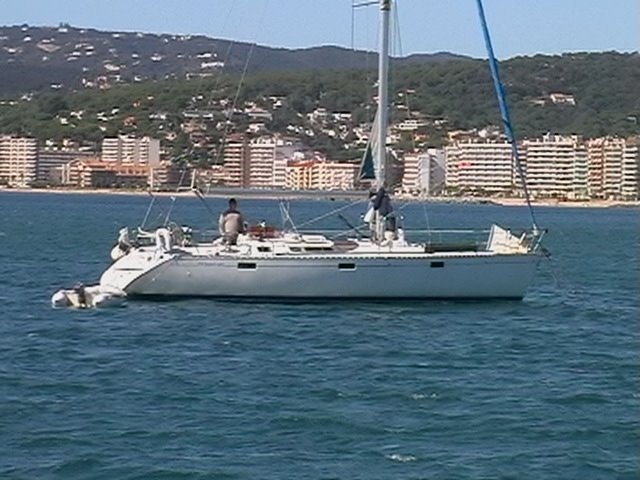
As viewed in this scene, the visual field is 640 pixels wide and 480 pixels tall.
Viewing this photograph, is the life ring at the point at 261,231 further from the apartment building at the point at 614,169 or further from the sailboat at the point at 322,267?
the apartment building at the point at 614,169

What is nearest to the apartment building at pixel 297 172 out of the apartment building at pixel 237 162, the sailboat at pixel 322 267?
the apartment building at pixel 237 162

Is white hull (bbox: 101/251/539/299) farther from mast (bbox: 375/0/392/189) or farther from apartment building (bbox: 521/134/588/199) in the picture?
apartment building (bbox: 521/134/588/199)

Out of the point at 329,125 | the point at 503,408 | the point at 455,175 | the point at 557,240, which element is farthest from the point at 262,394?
the point at 329,125

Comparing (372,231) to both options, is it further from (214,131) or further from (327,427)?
(214,131)

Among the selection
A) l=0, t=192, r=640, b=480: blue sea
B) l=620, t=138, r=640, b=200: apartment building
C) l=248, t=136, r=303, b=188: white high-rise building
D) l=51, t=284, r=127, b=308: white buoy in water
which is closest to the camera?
l=0, t=192, r=640, b=480: blue sea

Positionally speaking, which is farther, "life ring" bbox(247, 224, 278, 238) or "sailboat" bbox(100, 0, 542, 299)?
"life ring" bbox(247, 224, 278, 238)

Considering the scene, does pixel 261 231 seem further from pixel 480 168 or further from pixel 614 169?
pixel 614 169

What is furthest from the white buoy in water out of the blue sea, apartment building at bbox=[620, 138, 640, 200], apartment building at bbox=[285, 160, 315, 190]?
apartment building at bbox=[620, 138, 640, 200]

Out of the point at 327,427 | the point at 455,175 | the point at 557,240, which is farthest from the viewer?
the point at 455,175

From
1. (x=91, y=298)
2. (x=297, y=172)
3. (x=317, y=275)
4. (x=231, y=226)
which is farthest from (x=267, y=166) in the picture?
(x=317, y=275)

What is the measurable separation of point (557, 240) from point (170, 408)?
51179 millimetres

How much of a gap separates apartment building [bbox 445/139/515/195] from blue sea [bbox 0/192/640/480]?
143273 mm

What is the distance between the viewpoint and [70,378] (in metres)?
19.5

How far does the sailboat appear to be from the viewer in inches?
1055
